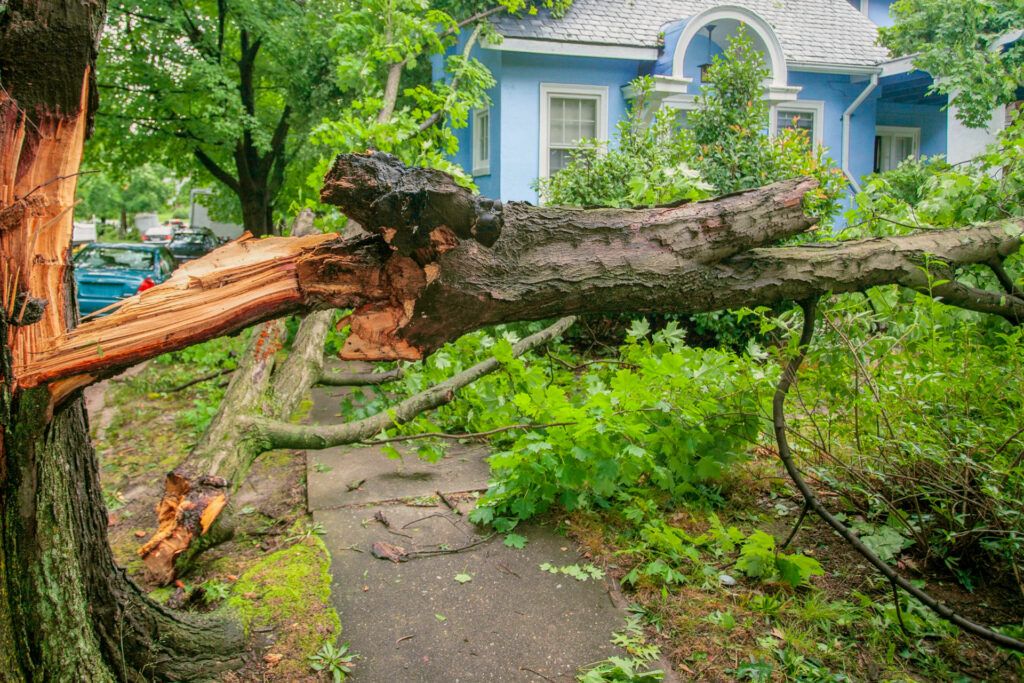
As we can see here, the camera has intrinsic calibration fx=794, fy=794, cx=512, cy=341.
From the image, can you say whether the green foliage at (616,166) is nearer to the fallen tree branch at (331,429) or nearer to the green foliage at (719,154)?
the green foliage at (719,154)

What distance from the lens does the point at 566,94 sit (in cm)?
1317

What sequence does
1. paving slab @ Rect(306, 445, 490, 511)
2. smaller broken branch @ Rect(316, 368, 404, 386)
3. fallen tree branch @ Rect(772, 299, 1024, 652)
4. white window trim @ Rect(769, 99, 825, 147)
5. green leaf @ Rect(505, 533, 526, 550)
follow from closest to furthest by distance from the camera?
fallen tree branch @ Rect(772, 299, 1024, 652) → green leaf @ Rect(505, 533, 526, 550) → paving slab @ Rect(306, 445, 490, 511) → smaller broken branch @ Rect(316, 368, 404, 386) → white window trim @ Rect(769, 99, 825, 147)

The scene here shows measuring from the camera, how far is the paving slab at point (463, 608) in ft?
11.7

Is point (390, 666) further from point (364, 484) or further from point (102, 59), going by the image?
point (102, 59)

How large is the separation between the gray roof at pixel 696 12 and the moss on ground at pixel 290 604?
9942 mm

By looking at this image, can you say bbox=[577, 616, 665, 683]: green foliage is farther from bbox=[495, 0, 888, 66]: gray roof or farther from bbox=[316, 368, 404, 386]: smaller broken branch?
bbox=[495, 0, 888, 66]: gray roof

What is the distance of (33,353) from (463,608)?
7.81 ft

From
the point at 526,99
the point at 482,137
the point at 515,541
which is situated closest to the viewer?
the point at 515,541

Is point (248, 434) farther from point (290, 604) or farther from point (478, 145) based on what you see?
point (478, 145)

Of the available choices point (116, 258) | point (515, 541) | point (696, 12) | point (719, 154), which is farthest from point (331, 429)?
point (116, 258)

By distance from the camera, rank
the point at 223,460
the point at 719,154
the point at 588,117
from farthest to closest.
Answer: the point at 588,117, the point at 719,154, the point at 223,460

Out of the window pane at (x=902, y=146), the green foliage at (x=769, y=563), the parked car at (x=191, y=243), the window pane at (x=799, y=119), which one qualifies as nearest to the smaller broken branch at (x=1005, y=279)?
the green foliage at (x=769, y=563)

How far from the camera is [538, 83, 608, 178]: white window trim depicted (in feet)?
42.6

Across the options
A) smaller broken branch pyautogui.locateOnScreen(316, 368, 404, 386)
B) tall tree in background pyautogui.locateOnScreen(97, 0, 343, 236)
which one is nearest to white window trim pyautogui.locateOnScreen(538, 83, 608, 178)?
tall tree in background pyautogui.locateOnScreen(97, 0, 343, 236)
